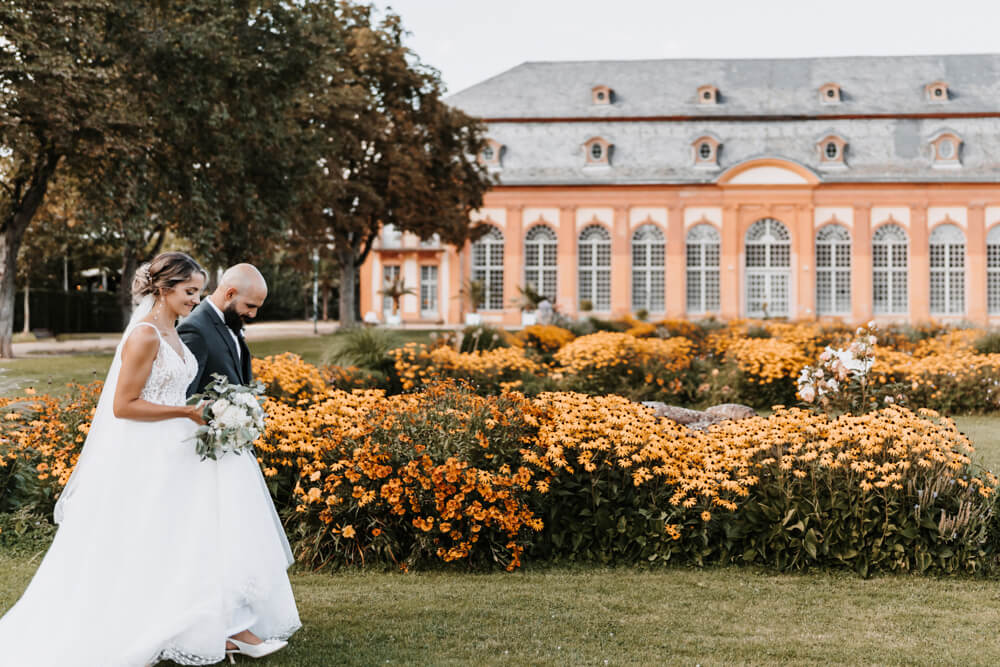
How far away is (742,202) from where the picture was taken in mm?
39438

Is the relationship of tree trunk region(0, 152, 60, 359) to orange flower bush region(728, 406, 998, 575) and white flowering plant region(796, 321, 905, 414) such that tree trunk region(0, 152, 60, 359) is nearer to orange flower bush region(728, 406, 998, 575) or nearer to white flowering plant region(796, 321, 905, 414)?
white flowering plant region(796, 321, 905, 414)

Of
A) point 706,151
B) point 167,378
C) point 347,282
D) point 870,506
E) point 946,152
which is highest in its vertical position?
point 706,151

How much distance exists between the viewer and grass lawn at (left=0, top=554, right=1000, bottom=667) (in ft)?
13.6

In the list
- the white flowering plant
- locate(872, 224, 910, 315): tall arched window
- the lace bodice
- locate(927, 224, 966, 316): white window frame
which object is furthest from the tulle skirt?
locate(927, 224, 966, 316): white window frame

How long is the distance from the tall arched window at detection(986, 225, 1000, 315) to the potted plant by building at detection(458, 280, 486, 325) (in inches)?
881

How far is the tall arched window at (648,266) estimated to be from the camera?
4059 cm

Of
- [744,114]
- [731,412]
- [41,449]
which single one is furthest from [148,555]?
[744,114]

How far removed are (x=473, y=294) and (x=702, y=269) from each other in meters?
10.4

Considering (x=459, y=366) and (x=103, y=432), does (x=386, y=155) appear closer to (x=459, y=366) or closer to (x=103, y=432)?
(x=459, y=366)

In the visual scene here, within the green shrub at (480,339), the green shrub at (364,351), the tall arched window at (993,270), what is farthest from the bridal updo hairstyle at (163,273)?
the tall arched window at (993,270)

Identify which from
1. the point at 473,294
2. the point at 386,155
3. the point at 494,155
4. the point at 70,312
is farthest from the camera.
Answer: the point at 494,155

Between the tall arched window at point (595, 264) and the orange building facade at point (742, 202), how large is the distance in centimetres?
6

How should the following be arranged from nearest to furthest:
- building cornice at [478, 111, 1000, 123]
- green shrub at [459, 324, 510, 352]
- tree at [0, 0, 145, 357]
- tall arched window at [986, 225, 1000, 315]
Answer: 1. green shrub at [459, 324, 510, 352]
2. tree at [0, 0, 145, 357]
3. building cornice at [478, 111, 1000, 123]
4. tall arched window at [986, 225, 1000, 315]

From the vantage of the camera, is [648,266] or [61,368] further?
[648,266]
